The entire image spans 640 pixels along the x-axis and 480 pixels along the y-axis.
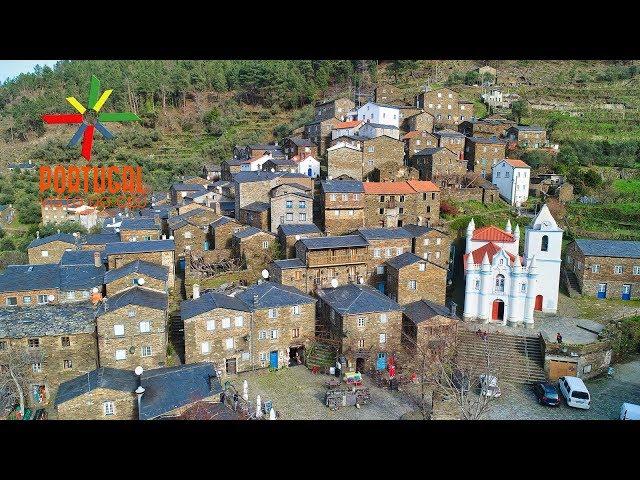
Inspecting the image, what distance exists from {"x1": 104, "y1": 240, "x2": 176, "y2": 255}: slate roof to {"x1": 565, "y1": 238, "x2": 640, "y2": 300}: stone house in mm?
18161

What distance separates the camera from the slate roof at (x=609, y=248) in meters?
→ 22.1

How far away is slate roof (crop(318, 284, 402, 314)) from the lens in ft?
60.3

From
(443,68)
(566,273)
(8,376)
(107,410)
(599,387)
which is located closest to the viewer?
(107,410)

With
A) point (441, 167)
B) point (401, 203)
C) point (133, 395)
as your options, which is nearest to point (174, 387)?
point (133, 395)

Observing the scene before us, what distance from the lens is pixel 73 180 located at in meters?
34.0

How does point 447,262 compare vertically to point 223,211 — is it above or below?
below

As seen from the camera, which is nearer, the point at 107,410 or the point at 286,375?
the point at 107,410

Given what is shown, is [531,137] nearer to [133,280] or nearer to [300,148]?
[300,148]

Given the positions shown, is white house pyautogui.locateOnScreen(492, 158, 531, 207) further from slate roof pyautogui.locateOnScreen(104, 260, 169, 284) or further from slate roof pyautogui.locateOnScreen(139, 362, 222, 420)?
slate roof pyautogui.locateOnScreen(139, 362, 222, 420)

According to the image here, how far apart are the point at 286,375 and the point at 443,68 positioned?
49.1m
